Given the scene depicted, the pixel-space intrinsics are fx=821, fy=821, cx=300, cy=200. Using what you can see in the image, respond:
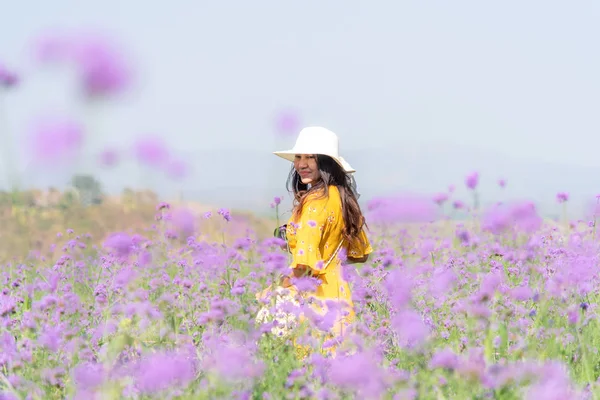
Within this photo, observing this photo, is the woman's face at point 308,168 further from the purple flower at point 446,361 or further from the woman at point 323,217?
the purple flower at point 446,361

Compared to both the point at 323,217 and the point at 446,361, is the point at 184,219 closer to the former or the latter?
the point at 323,217

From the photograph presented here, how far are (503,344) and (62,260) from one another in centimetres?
275

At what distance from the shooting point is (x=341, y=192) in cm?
384

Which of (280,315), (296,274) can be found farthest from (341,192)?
(280,315)

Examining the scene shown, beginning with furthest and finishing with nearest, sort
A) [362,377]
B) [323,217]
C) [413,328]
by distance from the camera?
[323,217]
[413,328]
[362,377]

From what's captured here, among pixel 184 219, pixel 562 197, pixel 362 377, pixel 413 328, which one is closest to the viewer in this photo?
pixel 362 377

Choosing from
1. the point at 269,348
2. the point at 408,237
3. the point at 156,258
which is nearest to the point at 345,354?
the point at 269,348

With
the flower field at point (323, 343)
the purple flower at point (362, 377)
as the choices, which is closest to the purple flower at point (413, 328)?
the flower field at point (323, 343)

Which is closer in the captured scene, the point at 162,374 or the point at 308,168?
the point at 162,374

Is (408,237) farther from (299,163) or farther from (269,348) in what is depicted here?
(269,348)

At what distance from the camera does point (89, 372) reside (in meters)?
2.35

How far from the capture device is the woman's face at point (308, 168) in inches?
155

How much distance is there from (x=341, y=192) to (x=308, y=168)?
22 cm

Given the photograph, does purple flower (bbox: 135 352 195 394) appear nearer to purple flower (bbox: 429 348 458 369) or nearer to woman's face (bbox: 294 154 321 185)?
Result: purple flower (bbox: 429 348 458 369)
